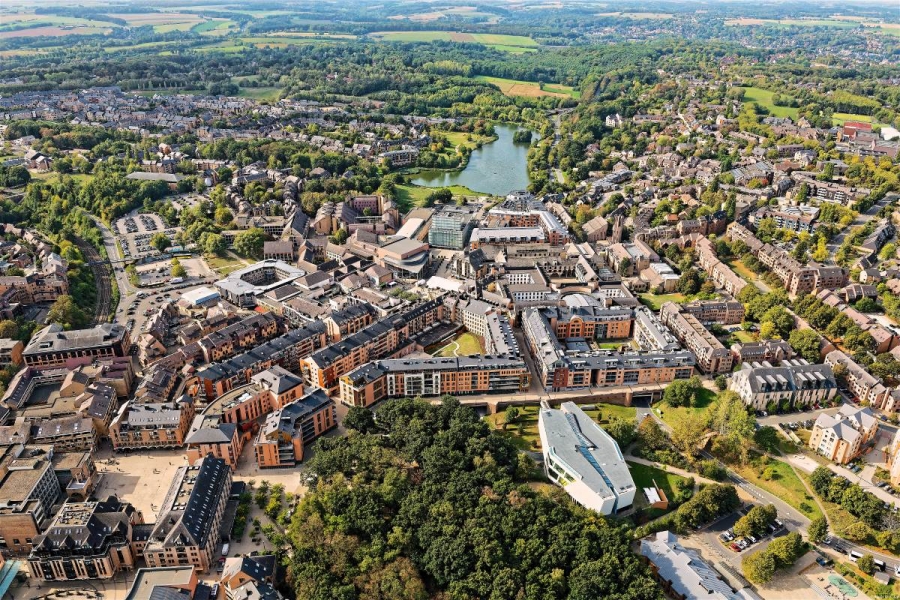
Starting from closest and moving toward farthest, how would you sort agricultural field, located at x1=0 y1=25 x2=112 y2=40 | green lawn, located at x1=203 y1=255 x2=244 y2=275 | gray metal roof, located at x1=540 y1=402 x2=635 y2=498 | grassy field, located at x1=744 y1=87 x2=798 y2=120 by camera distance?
gray metal roof, located at x1=540 y1=402 x2=635 y2=498 < green lawn, located at x1=203 y1=255 x2=244 y2=275 < grassy field, located at x1=744 y1=87 x2=798 y2=120 < agricultural field, located at x1=0 y1=25 x2=112 y2=40

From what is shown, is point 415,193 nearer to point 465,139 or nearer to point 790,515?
point 465,139

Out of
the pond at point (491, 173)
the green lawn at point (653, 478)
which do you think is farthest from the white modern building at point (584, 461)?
the pond at point (491, 173)

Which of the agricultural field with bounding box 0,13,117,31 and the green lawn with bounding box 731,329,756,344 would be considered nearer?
the green lawn with bounding box 731,329,756,344

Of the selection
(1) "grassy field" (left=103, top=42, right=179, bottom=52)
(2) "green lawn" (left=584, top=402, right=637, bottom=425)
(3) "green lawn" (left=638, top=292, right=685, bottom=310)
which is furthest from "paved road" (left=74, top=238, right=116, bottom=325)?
(1) "grassy field" (left=103, top=42, right=179, bottom=52)

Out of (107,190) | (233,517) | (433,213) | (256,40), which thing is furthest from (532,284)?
(256,40)

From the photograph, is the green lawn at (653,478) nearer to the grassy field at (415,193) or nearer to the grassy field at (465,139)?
the grassy field at (415,193)

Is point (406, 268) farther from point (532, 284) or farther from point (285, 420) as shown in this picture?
point (285, 420)

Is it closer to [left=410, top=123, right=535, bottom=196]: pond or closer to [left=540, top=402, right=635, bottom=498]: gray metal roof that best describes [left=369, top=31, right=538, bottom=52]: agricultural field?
[left=410, top=123, right=535, bottom=196]: pond
